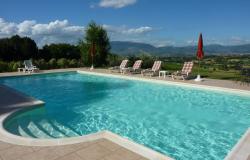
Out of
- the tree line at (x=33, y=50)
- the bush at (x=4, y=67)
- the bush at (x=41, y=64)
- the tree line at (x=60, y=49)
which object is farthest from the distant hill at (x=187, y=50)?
the bush at (x=4, y=67)

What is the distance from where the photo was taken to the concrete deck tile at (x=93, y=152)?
3517 millimetres

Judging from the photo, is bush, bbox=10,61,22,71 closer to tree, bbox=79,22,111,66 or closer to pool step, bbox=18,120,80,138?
tree, bbox=79,22,111,66

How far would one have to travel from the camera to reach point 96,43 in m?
18.0

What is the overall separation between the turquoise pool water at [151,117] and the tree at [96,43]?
23.7 ft

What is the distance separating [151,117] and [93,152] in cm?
351

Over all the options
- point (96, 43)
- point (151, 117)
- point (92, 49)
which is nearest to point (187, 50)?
point (96, 43)

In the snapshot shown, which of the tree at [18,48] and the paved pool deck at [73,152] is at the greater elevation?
the tree at [18,48]

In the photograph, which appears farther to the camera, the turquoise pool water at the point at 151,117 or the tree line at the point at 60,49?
the tree line at the point at 60,49

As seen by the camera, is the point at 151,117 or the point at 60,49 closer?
the point at 151,117

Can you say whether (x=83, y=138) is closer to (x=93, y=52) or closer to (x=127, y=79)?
(x=127, y=79)

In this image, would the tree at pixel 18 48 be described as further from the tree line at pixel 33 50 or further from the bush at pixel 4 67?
the bush at pixel 4 67

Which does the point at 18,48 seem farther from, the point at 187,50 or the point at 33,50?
the point at 187,50

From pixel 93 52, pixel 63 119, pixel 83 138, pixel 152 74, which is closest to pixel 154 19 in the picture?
pixel 93 52

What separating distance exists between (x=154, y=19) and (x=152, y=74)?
50.3 ft
